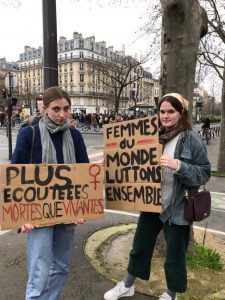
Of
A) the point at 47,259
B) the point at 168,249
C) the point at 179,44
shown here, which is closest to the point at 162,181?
the point at 168,249

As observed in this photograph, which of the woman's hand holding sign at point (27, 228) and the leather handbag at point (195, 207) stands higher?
the leather handbag at point (195, 207)

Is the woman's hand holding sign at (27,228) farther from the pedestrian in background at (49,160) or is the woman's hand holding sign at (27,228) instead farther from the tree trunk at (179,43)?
the tree trunk at (179,43)

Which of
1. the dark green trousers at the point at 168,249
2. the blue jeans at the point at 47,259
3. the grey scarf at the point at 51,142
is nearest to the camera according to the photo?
the blue jeans at the point at 47,259

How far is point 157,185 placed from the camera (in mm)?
3076

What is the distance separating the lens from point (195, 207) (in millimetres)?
2945

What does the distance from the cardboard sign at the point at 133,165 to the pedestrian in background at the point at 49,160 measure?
→ 1.57 feet

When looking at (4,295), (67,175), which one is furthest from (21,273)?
(67,175)

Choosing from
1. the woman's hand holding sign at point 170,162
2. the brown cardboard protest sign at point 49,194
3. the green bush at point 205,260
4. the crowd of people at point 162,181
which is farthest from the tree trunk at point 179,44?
the green bush at point 205,260

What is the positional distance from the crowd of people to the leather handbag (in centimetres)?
5

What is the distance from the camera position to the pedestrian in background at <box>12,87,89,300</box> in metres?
2.69

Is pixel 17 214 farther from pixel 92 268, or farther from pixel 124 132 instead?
pixel 92 268

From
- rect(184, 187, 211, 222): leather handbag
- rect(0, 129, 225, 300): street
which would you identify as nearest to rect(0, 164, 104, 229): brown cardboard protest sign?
rect(184, 187, 211, 222): leather handbag

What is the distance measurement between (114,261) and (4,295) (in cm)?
130

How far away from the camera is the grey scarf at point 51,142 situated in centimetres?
278
